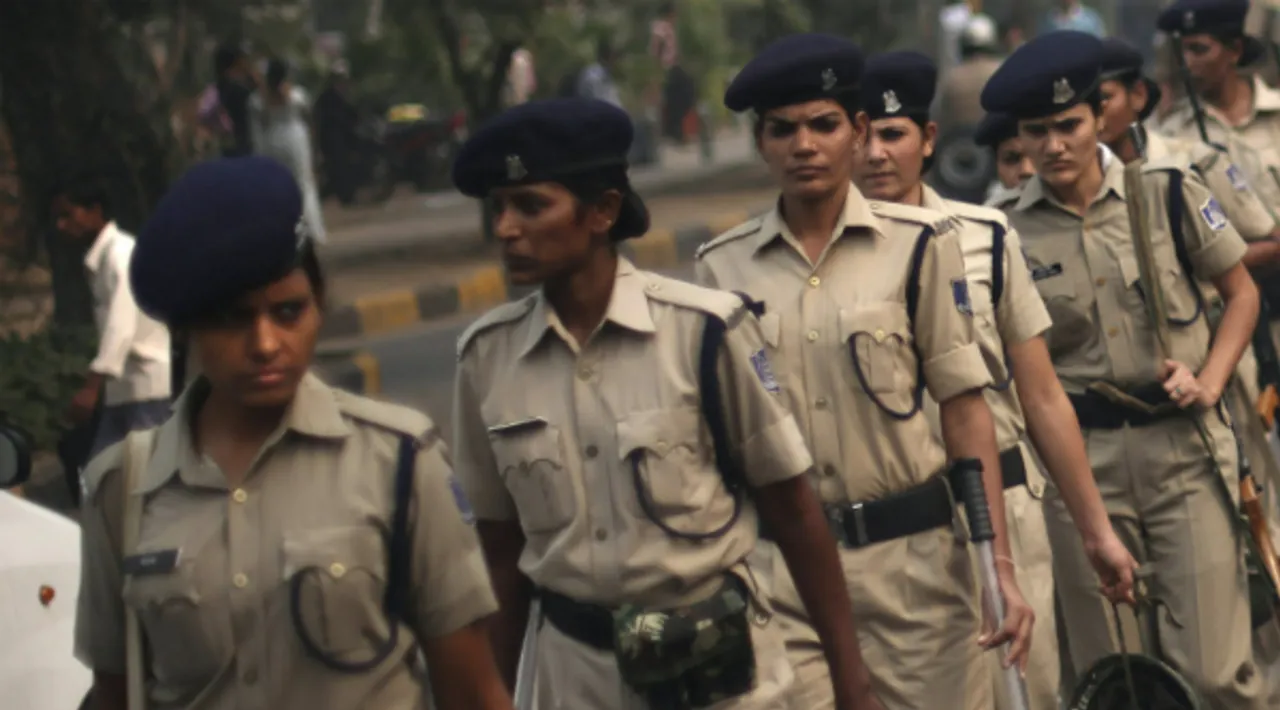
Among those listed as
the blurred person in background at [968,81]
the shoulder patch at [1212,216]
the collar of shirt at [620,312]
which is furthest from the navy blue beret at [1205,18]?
the blurred person in background at [968,81]

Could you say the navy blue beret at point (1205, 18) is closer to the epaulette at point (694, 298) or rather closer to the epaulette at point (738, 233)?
the epaulette at point (738, 233)

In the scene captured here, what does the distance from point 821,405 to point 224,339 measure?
6.67 ft

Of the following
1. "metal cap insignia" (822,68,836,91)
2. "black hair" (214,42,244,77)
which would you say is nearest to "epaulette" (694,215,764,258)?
"metal cap insignia" (822,68,836,91)

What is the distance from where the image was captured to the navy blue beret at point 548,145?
4141 mm

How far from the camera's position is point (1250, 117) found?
909 cm

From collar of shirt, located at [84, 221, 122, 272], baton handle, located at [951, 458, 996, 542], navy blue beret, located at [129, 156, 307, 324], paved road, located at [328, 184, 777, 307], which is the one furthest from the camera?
paved road, located at [328, 184, 777, 307]

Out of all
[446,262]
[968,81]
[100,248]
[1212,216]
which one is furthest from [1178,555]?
[446,262]

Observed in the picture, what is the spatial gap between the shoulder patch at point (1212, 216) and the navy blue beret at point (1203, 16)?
2.07 meters

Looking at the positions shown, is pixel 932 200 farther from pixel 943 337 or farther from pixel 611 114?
pixel 611 114

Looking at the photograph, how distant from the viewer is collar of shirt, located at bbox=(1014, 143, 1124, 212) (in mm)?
6426

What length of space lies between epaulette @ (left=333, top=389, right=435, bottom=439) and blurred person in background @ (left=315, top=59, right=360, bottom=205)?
80.4ft

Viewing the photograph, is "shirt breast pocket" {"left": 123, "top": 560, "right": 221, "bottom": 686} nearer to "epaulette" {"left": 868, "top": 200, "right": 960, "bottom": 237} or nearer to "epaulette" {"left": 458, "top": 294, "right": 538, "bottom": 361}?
"epaulette" {"left": 458, "top": 294, "right": 538, "bottom": 361}

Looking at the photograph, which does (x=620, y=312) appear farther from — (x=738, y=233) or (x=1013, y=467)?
(x=1013, y=467)

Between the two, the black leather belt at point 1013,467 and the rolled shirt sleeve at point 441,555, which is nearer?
the rolled shirt sleeve at point 441,555
